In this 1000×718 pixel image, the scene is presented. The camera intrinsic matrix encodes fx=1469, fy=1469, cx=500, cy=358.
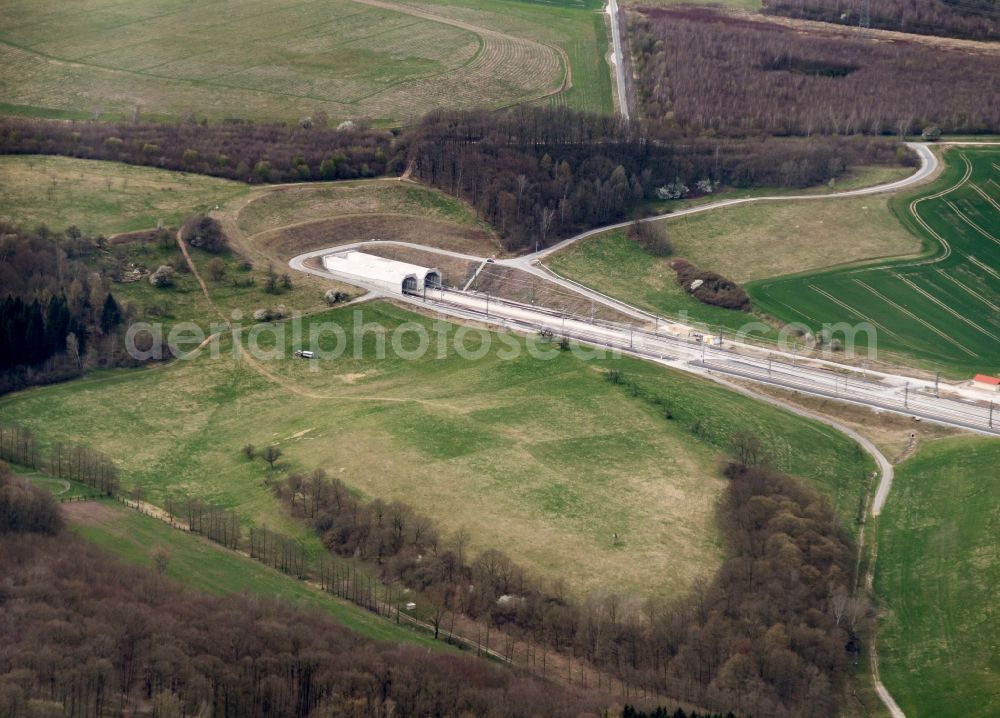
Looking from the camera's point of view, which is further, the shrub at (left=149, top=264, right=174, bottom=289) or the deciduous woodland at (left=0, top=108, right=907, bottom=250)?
the deciduous woodland at (left=0, top=108, right=907, bottom=250)

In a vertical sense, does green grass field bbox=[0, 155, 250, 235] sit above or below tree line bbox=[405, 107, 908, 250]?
below

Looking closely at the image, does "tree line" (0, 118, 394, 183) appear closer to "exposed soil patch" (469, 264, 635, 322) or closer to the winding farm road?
the winding farm road

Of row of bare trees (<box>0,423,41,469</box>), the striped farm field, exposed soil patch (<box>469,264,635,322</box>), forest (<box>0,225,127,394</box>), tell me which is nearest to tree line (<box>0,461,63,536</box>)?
row of bare trees (<box>0,423,41,469</box>)

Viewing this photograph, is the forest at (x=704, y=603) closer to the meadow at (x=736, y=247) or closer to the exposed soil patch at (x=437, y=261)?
the meadow at (x=736, y=247)

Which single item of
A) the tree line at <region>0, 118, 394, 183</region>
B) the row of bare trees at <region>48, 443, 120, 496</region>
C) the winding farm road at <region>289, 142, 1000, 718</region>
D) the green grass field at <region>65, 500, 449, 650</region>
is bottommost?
the green grass field at <region>65, 500, 449, 650</region>

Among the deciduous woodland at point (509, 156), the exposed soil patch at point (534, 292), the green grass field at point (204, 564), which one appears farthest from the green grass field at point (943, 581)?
the deciduous woodland at point (509, 156)

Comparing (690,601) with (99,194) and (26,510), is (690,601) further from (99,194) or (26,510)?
(99,194)

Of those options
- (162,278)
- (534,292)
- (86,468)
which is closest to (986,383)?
(534,292)
